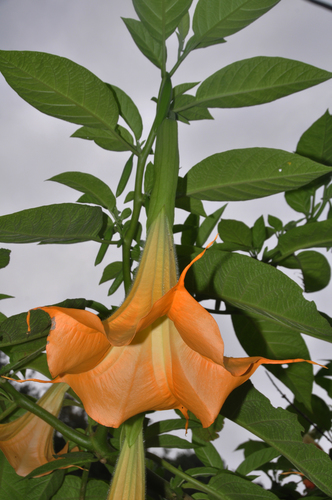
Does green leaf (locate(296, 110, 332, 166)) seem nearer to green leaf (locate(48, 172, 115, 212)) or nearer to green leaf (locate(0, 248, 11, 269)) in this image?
green leaf (locate(48, 172, 115, 212))

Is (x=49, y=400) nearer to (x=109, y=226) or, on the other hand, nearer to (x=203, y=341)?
(x=109, y=226)

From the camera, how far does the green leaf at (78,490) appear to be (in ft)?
1.74

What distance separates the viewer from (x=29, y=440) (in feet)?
1.61

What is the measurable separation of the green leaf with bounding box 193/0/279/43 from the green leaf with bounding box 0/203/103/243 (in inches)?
10.9

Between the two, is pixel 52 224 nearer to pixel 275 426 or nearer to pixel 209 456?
pixel 275 426

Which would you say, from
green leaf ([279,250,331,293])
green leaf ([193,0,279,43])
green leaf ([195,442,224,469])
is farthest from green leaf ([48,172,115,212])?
green leaf ([195,442,224,469])

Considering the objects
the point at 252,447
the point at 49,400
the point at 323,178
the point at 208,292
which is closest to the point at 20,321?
the point at 49,400

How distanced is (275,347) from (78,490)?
35cm

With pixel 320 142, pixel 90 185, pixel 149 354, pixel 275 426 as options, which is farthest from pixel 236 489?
pixel 320 142

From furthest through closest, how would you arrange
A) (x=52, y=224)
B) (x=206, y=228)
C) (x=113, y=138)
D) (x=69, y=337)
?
(x=206, y=228)
(x=113, y=138)
(x=52, y=224)
(x=69, y=337)

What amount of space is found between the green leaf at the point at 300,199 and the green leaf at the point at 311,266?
0.10 m

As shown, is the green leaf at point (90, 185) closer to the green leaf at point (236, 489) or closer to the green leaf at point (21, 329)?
the green leaf at point (21, 329)

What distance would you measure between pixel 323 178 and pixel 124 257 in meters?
0.49

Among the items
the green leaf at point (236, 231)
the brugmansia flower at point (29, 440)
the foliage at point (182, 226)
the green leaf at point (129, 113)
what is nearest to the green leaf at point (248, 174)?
the foliage at point (182, 226)
